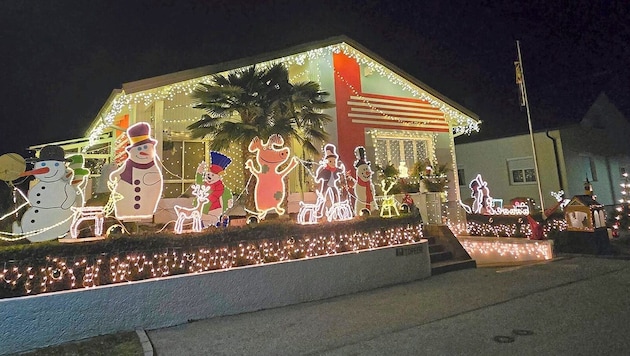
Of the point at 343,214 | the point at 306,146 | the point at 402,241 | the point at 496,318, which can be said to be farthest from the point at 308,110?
the point at 496,318

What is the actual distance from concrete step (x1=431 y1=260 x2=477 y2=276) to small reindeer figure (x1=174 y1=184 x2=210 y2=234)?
5.94 metres

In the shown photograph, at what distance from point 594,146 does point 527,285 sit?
1803 centimetres

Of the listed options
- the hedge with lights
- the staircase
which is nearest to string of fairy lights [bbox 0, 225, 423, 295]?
the hedge with lights

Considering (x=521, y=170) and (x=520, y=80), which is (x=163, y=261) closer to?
(x=520, y=80)

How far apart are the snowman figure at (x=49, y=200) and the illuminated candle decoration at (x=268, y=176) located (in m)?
3.55

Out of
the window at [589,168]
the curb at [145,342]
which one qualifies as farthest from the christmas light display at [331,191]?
the window at [589,168]

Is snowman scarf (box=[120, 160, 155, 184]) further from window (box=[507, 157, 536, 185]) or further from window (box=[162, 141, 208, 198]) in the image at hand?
window (box=[507, 157, 536, 185])

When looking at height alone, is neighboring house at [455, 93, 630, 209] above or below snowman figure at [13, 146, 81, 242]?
above

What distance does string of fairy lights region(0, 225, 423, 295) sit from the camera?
17.9 feet

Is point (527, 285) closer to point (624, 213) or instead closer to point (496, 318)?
point (496, 318)

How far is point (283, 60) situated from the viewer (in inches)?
504

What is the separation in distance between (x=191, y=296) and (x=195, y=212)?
1.70 m

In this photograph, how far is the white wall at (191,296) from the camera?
5211 mm

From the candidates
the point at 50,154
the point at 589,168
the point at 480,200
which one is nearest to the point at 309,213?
the point at 50,154
